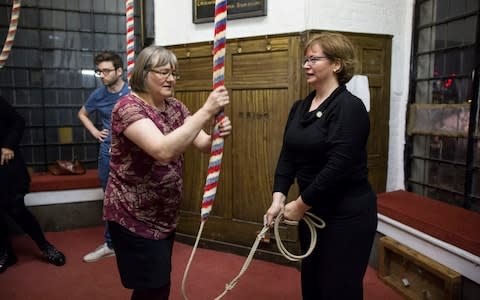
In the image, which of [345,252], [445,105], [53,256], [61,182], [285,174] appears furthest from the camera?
[61,182]

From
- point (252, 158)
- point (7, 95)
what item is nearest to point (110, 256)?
point (252, 158)

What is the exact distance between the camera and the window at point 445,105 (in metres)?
2.48

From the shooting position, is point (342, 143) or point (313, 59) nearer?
point (342, 143)

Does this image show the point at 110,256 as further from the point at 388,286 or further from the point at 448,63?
the point at 448,63

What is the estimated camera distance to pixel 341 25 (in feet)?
9.00

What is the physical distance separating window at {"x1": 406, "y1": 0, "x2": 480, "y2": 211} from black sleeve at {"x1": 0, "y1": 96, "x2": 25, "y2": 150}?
2.72 m

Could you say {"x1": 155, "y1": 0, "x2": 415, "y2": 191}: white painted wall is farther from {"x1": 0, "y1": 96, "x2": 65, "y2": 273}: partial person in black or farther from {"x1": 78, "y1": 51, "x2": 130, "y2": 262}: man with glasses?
{"x1": 0, "y1": 96, "x2": 65, "y2": 273}: partial person in black

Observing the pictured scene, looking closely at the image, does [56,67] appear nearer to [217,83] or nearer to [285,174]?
[285,174]

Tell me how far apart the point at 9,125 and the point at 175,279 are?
154cm

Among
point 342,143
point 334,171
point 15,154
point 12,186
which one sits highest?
point 342,143

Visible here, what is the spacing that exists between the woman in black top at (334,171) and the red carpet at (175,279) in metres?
0.97

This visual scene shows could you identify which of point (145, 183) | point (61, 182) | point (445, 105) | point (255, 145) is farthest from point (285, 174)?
point (61, 182)

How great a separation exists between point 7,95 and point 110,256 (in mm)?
1719

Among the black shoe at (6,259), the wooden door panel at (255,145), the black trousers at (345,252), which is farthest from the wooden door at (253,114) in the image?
the black shoe at (6,259)
